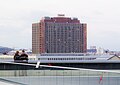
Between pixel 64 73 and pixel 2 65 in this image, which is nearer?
pixel 64 73

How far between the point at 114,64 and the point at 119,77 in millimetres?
31710

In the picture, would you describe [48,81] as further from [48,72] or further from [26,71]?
[26,71]

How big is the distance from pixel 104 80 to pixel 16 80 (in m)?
4.70

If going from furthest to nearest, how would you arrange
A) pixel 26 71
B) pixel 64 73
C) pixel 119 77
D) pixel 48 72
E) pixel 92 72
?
pixel 26 71 < pixel 48 72 < pixel 64 73 < pixel 92 72 < pixel 119 77

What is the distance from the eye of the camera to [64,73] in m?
14.7

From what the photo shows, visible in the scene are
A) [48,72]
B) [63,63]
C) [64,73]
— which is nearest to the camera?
[64,73]

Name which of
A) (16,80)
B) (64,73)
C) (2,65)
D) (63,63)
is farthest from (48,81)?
(63,63)

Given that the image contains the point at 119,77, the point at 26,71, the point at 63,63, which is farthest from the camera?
the point at 63,63

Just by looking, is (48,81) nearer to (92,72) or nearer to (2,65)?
(92,72)

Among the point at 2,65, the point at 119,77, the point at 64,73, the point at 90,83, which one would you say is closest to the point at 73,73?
the point at 64,73

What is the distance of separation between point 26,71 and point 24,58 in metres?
26.6

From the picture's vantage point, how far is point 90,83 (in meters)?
13.0

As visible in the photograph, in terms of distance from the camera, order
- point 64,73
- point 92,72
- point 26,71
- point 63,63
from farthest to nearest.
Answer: point 63,63 < point 26,71 < point 64,73 < point 92,72

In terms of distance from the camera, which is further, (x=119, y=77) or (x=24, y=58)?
(x=24, y=58)
